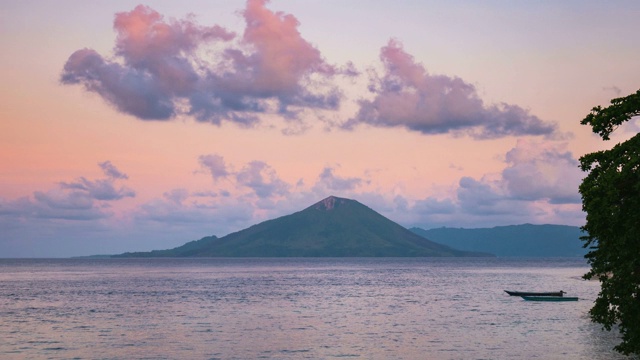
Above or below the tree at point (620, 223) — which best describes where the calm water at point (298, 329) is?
below

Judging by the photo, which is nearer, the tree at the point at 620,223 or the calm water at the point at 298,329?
the tree at the point at 620,223

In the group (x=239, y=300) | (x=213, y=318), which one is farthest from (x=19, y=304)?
(x=213, y=318)

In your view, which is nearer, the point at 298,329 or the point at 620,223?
the point at 620,223

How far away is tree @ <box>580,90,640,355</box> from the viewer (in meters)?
44.0

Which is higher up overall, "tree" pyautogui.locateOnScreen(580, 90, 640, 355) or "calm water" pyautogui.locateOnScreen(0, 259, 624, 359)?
"tree" pyautogui.locateOnScreen(580, 90, 640, 355)

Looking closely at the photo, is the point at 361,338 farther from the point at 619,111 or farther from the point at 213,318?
the point at 619,111

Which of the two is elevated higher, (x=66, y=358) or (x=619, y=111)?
(x=619, y=111)

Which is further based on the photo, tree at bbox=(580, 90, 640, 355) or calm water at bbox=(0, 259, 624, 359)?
calm water at bbox=(0, 259, 624, 359)

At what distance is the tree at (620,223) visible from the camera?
44.0 m

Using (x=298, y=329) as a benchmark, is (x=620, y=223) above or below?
above

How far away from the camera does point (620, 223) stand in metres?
44.5

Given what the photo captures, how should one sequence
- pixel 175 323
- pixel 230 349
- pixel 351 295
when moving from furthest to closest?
pixel 351 295 → pixel 175 323 → pixel 230 349

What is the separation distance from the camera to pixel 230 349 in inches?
2749

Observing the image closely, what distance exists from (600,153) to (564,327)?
45.0 m
